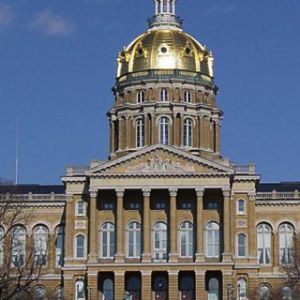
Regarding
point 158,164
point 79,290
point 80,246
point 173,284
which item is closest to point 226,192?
point 158,164

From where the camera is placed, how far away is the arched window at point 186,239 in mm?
121062

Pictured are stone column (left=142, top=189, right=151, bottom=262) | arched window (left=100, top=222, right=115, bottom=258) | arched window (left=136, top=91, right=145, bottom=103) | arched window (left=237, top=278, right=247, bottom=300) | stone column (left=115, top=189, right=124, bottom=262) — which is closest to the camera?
stone column (left=142, top=189, right=151, bottom=262)

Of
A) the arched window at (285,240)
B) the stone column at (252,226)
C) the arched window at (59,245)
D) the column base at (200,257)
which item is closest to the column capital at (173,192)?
the column base at (200,257)

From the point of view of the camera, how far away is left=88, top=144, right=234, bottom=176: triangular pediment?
120 meters

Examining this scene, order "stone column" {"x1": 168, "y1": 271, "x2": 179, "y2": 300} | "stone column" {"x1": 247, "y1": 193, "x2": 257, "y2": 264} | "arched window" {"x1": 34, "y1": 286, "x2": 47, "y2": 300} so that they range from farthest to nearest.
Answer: "stone column" {"x1": 247, "y1": 193, "x2": 257, "y2": 264} < "arched window" {"x1": 34, "y1": 286, "x2": 47, "y2": 300} < "stone column" {"x1": 168, "y1": 271, "x2": 179, "y2": 300}

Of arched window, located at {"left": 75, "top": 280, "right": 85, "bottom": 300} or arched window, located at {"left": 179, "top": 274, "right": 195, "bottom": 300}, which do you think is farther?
arched window, located at {"left": 75, "top": 280, "right": 85, "bottom": 300}

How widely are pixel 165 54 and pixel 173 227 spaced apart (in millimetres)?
23596

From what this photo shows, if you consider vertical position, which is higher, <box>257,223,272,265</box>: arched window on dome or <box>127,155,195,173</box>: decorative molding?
<box>127,155,195,173</box>: decorative molding

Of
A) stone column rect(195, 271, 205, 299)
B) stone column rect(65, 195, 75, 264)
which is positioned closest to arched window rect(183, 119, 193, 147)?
stone column rect(65, 195, 75, 264)

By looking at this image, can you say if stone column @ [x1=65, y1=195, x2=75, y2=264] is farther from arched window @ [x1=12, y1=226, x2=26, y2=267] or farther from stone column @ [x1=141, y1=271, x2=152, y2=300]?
stone column @ [x1=141, y1=271, x2=152, y2=300]

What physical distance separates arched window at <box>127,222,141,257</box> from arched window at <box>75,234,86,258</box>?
4980 mm

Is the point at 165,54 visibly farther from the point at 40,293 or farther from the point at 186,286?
the point at 40,293

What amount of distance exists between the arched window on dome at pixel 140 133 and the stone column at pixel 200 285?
64.7 ft

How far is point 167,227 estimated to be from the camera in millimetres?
121312
